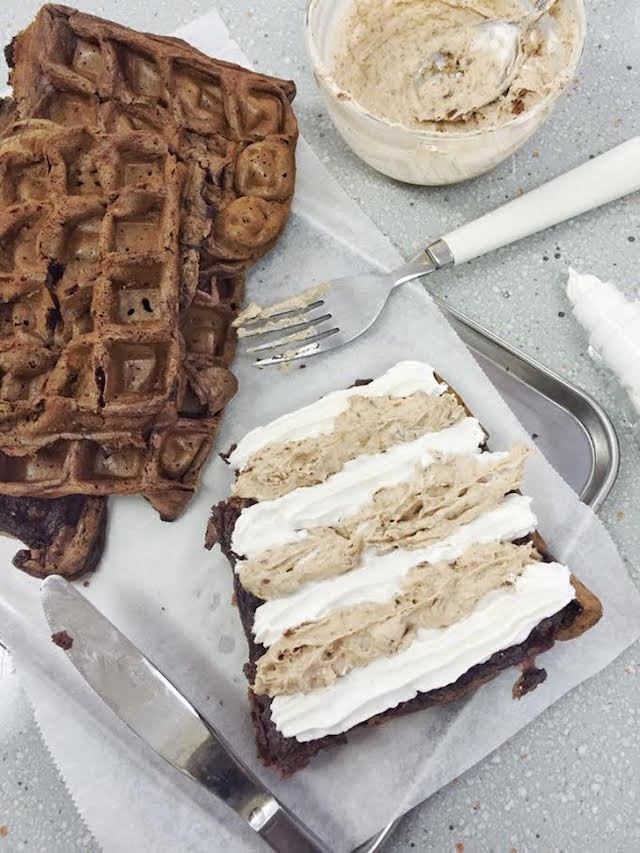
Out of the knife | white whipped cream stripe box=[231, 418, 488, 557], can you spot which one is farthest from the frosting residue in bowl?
the knife

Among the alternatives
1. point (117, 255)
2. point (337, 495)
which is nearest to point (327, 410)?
point (337, 495)

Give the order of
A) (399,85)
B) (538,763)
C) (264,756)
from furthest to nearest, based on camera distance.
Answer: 1. (399,85)
2. (538,763)
3. (264,756)

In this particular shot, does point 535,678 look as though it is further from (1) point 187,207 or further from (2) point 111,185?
(2) point 111,185

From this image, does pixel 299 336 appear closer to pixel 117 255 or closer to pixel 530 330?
pixel 117 255

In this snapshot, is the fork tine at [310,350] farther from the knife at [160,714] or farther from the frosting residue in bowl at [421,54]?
the knife at [160,714]

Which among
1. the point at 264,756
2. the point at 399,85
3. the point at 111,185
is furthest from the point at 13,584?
the point at 399,85

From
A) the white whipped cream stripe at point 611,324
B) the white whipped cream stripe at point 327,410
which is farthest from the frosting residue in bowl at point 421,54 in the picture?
the white whipped cream stripe at point 327,410
